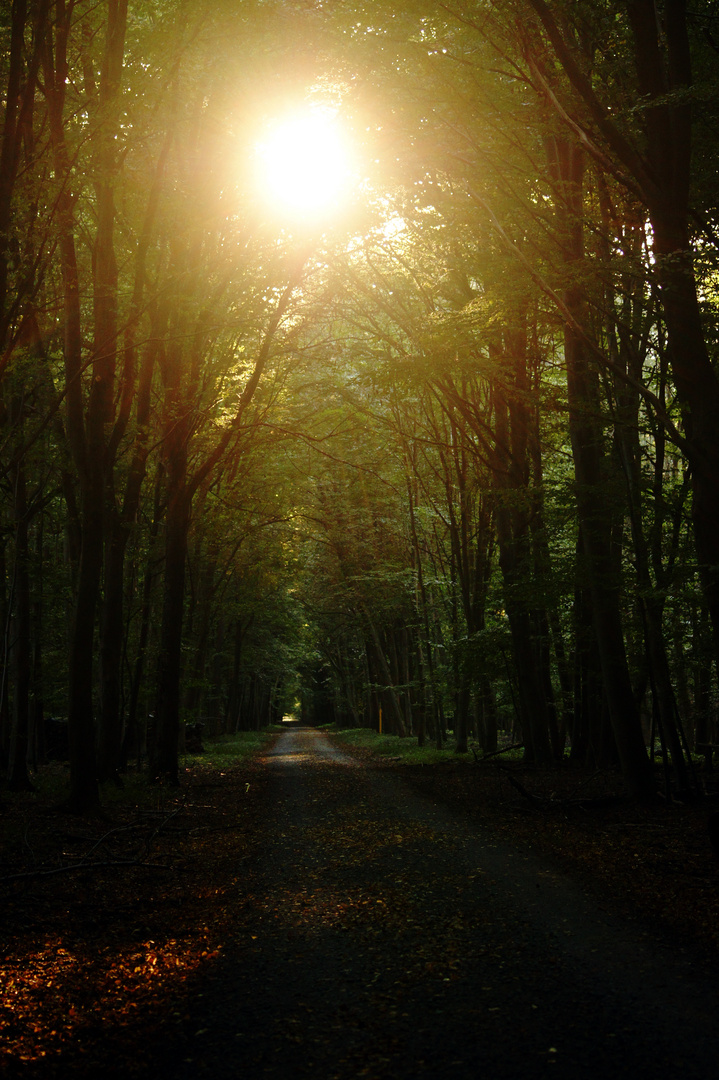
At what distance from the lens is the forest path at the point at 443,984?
3.26m

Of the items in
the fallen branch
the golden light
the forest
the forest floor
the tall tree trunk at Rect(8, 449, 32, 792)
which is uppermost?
the golden light

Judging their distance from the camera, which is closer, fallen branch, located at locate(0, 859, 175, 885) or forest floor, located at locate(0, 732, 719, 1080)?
forest floor, located at locate(0, 732, 719, 1080)

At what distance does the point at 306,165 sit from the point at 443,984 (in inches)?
455

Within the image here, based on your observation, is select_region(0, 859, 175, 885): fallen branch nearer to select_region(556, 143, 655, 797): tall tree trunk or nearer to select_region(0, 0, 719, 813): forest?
select_region(0, 0, 719, 813): forest

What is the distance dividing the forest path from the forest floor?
0.02m

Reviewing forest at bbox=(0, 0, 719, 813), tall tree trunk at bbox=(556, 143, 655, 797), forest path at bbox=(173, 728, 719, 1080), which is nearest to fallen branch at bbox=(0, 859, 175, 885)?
forest path at bbox=(173, 728, 719, 1080)

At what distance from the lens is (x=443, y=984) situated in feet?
A: 13.5

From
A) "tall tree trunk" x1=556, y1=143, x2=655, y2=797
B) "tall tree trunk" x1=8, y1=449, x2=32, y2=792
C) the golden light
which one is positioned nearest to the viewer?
"tall tree trunk" x1=556, y1=143, x2=655, y2=797

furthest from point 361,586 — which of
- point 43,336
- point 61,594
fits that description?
point 43,336

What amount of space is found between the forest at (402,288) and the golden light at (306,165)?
113 millimetres

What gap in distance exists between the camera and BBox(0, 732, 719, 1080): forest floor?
11.1 ft

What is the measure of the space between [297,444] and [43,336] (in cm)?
1011

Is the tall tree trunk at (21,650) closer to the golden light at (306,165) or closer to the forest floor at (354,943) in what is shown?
the forest floor at (354,943)

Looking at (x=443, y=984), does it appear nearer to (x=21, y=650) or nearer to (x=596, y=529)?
(x=596, y=529)
